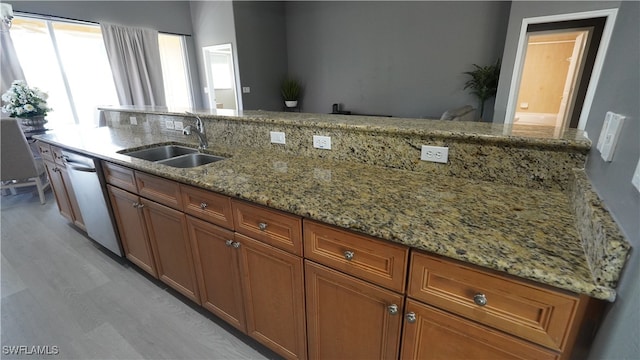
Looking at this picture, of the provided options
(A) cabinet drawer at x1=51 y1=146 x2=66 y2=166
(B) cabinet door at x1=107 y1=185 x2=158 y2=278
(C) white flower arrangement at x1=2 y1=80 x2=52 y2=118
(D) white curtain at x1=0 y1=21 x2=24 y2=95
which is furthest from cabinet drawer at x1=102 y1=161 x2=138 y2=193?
(D) white curtain at x1=0 y1=21 x2=24 y2=95

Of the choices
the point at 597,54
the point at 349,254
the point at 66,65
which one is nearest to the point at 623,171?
the point at 349,254

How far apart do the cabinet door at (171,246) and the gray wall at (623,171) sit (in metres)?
1.55

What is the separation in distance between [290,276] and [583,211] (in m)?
0.95

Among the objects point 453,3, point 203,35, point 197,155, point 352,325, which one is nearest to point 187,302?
point 197,155

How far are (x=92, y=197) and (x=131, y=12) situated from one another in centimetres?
426

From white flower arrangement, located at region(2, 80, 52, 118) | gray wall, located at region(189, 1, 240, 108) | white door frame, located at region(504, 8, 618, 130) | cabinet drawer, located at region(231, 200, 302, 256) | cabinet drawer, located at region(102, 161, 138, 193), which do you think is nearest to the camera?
cabinet drawer, located at region(231, 200, 302, 256)

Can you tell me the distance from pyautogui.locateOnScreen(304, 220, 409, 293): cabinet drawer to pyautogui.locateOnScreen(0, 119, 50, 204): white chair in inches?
150

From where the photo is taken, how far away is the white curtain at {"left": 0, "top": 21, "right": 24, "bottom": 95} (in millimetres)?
3492

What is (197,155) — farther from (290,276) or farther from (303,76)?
(303,76)

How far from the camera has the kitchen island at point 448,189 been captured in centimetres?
66

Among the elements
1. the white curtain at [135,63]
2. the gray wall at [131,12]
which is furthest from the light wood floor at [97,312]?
the gray wall at [131,12]

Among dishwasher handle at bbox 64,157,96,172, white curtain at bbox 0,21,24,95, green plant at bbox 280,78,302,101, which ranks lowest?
dishwasher handle at bbox 64,157,96,172

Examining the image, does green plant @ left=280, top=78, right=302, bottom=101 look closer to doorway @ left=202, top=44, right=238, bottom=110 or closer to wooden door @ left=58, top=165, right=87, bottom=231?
doorway @ left=202, top=44, right=238, bottom=110

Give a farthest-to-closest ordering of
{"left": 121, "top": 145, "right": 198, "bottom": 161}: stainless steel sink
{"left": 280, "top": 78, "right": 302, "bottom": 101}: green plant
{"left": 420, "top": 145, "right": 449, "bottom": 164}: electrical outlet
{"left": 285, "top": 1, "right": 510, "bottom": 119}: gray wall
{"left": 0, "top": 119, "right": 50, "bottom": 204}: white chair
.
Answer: {"left": 280, "top": 78, "right": 302, "bottom": 101}: green plant, {"left": 285, "top": 1, "right": 510, "bottom": 119}: gray wall, {"left": 0, "top": 119, "right": 50, "bottom": 204}: white chair, {"left": 121, "top": 145, "right": 198, "bottom": 161}: stainless steel sink, {"left": 420, "top": 145, "right": 449, "bottom": 164}: electrical outlet
